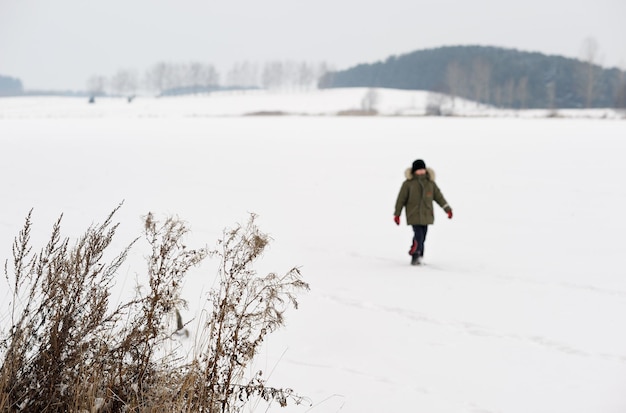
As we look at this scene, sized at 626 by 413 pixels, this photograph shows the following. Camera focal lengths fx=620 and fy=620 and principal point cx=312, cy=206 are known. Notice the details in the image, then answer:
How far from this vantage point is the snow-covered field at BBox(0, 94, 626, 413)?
18.8ft

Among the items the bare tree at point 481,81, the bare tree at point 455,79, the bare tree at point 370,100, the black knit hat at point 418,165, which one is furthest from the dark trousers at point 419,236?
the bare tree at point 481,81

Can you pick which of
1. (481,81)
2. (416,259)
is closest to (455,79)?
(481,81)

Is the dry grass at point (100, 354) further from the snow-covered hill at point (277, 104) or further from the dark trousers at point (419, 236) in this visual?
the snow-covered hill at point (277, 104)

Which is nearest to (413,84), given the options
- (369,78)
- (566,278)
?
(369,78)

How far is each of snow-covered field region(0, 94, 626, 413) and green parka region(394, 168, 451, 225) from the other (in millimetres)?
838

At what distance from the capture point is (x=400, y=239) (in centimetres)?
1318

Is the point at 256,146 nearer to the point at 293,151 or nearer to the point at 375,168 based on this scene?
the point at 293,151

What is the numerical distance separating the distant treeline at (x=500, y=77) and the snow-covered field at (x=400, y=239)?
93877 mm

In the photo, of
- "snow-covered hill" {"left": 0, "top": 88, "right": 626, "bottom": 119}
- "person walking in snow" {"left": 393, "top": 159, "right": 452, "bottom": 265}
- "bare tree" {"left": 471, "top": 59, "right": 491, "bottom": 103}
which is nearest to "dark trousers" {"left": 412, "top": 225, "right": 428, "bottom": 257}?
"person walking in snow" {"left": 393, "top": 159, "right": 452, "bottom": 265}

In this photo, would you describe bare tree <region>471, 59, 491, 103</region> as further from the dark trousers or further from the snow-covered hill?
the dark trousers

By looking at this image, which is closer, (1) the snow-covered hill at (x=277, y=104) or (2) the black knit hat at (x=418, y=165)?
(2) the black knit hat at (x=418, y=165)

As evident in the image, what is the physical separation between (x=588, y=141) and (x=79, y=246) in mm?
26966

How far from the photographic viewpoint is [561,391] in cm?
541

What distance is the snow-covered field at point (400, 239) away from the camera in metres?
5.73
